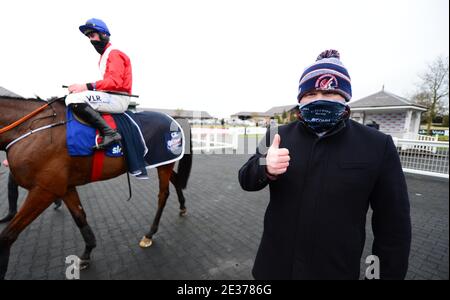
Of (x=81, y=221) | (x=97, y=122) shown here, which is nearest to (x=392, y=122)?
(x=97, y=122)

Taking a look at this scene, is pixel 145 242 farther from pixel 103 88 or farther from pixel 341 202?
pixel 341 202

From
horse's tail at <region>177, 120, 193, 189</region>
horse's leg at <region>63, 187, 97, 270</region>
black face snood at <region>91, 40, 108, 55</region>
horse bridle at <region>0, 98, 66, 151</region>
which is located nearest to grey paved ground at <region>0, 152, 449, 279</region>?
horse's leg at <region>63, 187, 97, 270</region>

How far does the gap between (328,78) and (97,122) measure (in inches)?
107

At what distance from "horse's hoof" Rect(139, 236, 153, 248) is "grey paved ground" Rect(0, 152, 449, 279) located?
9 cm

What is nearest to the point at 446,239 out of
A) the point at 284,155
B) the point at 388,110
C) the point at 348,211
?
the point at 348,211

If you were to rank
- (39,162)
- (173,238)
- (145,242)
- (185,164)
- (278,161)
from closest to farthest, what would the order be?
(278,161), (39,162), (145,242), (173,238), (185,164)

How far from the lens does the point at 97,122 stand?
276cm

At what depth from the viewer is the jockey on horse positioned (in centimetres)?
275

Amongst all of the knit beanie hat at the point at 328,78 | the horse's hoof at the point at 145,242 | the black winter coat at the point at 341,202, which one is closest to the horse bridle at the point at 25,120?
the horse's hoof at the point at 145,242

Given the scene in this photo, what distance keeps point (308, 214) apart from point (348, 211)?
0.74ft

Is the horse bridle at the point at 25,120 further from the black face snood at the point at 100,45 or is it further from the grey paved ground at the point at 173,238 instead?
the grey paved ground at the point at 173,238

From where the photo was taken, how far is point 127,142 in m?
3.10

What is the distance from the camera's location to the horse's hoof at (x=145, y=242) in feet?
11.0

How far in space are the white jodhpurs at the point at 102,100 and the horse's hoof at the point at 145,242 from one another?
6.70 ft
